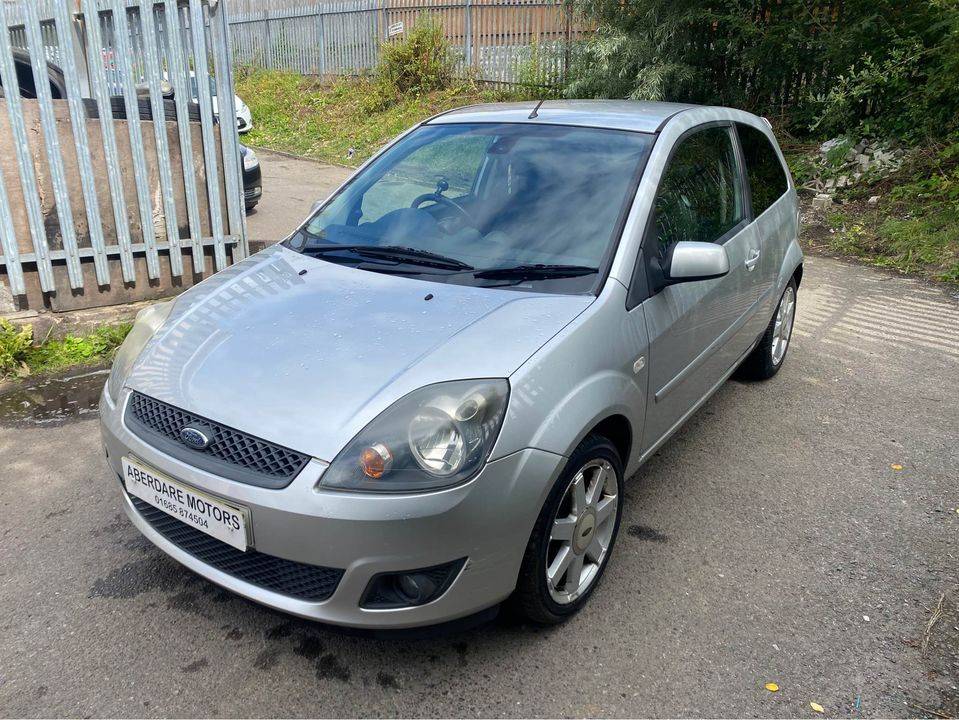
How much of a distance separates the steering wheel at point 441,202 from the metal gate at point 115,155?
2531mm

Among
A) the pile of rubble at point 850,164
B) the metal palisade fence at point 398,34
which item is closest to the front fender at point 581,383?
the pile of rubble at point 850,164

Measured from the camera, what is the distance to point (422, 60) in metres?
14.6

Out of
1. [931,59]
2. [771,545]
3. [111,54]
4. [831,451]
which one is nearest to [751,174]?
[831,451]

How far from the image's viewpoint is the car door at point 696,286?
2.97 meters

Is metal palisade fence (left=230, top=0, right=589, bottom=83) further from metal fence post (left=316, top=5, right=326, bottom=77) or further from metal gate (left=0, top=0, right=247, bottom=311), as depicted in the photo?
metal gate (left=0, top=0, right=247, bottom=311)

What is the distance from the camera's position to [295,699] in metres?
2.31

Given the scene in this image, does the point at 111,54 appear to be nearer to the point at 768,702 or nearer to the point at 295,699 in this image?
the point at 295,699

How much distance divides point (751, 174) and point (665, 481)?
69.4 inches

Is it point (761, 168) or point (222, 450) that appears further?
point (761, 168)

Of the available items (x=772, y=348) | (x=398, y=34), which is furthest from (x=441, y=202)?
(x=398, y=34)

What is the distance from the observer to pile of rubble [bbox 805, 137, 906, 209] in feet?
29.9

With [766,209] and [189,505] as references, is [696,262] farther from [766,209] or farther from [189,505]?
[189,505]

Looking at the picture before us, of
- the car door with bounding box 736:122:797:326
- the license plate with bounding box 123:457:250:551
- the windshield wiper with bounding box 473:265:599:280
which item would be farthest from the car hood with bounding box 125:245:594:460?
the car door with bounding box 736:122:797:326

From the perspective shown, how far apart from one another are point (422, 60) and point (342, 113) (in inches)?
A: 73.5
